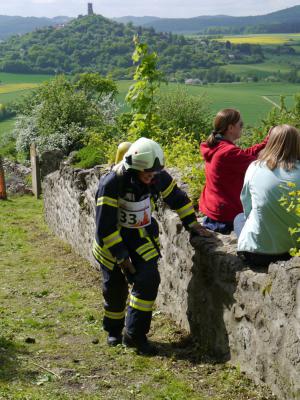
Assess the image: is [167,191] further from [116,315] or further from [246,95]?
[246,95]

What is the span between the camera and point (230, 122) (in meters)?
5.96

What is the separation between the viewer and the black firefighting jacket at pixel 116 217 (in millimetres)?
5508

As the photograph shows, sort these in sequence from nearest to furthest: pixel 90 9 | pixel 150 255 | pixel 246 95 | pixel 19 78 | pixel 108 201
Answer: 1. pixel 108 201
2. pixel 150 255
3. pixel 246 95
4. pixel 19 78
5. pixel 90 9

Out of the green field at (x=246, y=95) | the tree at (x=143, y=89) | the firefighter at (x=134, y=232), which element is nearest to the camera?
the firefighter at (x=134, y=232)

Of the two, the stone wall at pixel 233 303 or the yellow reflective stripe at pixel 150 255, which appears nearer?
the stone wall at pixel 233 303

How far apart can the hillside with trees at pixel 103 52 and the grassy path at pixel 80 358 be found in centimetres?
7868

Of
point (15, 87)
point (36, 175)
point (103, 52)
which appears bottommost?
point (15, 87)

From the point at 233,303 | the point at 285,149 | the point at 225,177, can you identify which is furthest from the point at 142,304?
the point at 285,149

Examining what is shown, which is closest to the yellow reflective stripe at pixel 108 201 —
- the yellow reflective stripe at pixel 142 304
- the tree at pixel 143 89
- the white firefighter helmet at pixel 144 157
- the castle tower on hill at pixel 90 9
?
the white firefighter helmet at pixel 144 157

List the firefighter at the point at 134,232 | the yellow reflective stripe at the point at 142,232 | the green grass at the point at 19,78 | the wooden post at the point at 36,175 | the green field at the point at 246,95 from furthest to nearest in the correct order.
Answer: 1. the green grass at the point at 19,78
2. the green field at the point at 246,95
3. the wooden post at the point at 36,175
4. the yellow reflective stripe at the point at 142,232
5. the firefighter at the point at 134,232

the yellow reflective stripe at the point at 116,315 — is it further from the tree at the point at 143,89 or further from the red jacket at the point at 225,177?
the tree at the point at 143,89

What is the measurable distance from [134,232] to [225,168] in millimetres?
1046

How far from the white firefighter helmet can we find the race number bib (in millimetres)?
383

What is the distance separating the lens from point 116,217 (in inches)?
219
